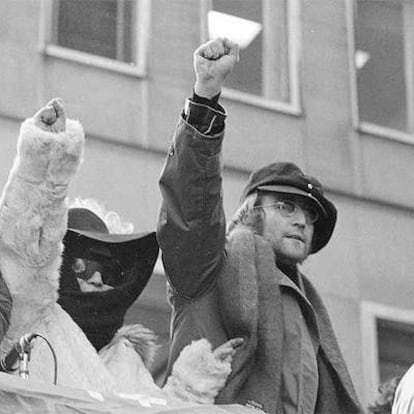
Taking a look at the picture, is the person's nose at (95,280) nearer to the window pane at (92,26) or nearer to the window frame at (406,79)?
the window pane at (92,26)

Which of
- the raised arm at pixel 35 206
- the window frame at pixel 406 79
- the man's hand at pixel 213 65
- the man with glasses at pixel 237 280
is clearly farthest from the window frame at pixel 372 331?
the raised arm at pixel 35 206

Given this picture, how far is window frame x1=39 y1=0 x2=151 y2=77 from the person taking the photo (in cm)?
855

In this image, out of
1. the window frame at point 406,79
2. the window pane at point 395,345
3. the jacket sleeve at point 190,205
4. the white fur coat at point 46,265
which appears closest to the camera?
the white fur coat at point 46,265

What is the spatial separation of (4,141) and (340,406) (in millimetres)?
3874

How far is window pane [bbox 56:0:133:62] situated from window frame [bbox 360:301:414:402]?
6.57ft

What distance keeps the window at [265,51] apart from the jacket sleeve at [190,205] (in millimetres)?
4735

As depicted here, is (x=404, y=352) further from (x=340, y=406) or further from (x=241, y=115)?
(x=340, y=406)

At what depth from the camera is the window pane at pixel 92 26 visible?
8.56 m

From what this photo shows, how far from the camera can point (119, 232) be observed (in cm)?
485

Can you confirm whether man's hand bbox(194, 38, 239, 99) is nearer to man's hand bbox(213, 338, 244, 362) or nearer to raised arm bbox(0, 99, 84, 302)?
raised arm bbox(0, 99, 84, 302)

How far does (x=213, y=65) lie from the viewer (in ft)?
14.0

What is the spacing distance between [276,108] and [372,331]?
1.39 m

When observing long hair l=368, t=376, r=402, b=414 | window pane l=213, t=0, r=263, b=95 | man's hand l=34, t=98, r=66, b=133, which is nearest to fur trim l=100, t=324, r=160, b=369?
man's hand l=34, t=98, r=66, b=133

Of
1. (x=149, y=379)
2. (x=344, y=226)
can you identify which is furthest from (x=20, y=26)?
(x=149, y=379)
